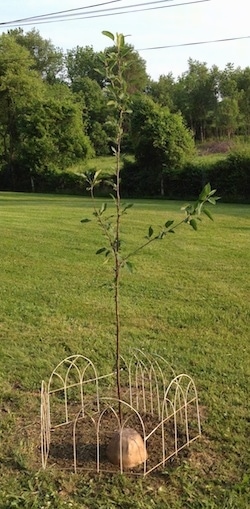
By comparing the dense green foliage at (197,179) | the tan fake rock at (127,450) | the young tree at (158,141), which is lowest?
the tan fake rock at (127,450)

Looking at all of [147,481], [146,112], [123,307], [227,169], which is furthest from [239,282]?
[146,112]

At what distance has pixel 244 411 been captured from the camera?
346cm

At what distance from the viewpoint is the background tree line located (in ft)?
78.3

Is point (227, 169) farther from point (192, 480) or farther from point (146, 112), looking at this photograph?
point (192, 480)

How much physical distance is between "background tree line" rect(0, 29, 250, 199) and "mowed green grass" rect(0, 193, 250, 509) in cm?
345

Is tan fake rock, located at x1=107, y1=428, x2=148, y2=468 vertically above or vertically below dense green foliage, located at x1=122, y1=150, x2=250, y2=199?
below

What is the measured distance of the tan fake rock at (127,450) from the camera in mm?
2842

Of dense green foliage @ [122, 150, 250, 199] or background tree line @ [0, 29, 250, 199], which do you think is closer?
dense green foliage @ [122, 150, 250, 199]

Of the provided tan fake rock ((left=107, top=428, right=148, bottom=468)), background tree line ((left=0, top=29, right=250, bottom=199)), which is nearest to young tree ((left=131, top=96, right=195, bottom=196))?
background tree line ((left=0, top=29, right=250, bottom=199))

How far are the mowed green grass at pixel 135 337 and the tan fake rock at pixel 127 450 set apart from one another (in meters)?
0.13

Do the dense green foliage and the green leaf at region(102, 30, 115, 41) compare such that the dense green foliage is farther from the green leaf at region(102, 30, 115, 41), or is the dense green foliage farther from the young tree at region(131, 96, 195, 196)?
the green leaf at region(102, 30, 115, 41)

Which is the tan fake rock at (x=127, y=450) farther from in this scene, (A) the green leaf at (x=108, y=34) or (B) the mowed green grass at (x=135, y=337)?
(A) the green leaf at (x=108, y=34)

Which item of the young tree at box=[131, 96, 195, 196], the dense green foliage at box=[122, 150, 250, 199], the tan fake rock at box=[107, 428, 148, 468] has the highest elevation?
the young tree at box=[131, 96, 195, 196]

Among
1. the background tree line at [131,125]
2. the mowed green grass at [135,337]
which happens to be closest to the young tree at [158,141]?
the background tree line at [131,125]
